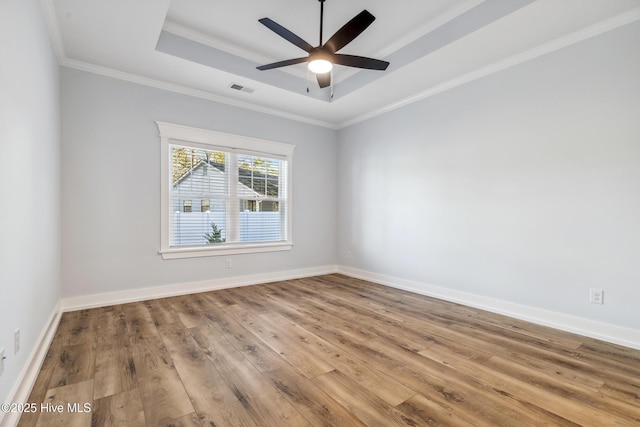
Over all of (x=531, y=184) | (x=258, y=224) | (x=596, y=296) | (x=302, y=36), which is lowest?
(x=596, y=296)

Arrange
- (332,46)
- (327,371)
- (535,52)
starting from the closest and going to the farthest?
(327,371) → (332,46) → (535,52)

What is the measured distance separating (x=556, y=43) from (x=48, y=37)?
4714 mm

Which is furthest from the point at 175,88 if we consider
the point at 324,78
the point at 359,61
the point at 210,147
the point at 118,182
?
the point at 359,61

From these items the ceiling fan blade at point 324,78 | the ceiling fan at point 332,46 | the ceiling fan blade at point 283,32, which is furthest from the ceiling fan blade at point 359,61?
the ceiling fan blade at point 324,78

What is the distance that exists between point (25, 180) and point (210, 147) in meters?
2.53

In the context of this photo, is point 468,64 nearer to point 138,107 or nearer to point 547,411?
point 547,411

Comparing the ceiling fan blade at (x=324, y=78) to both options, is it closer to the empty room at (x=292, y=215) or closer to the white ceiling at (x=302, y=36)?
the empty room at (x=292, y=215)

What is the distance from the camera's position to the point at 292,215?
507 centimetres

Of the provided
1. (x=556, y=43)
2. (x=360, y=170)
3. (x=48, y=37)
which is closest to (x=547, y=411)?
(x=556, y=43)

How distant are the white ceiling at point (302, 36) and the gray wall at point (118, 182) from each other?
0.24 metres

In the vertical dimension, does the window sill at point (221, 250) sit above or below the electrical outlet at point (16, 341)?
above

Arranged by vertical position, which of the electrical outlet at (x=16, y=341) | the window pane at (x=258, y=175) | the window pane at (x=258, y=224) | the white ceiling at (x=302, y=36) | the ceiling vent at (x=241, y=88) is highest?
the white ceiling at (x=302, y=36)

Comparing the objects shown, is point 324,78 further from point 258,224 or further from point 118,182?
point 118,182

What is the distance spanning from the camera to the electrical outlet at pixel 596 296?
266 cm
